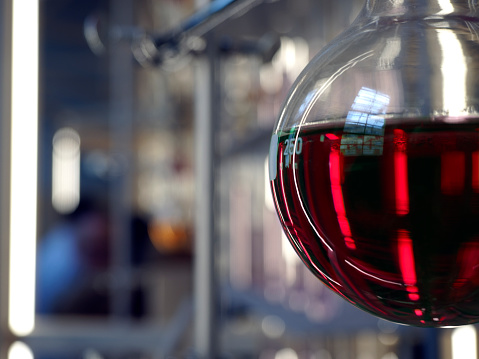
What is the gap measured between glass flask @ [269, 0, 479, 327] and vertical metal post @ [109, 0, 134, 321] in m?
2.53

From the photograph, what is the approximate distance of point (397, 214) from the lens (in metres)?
0.16

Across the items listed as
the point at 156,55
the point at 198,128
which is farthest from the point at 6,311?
the point at 156,55

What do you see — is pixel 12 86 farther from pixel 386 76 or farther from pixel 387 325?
pixel 386 76

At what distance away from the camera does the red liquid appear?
0.15 metres

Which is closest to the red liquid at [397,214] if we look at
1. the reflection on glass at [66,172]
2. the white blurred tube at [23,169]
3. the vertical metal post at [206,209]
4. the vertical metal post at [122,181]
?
the vertical metal post at [206,209]

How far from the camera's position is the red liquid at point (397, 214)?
0.15 metres

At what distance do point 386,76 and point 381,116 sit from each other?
1 cm

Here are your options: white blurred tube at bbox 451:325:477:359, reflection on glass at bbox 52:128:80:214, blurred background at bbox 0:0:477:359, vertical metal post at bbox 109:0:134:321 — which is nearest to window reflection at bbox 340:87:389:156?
blurred background at bbox 0:0:477:359

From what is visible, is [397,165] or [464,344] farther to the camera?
[464,344]

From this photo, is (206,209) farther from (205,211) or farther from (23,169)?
(23,169)

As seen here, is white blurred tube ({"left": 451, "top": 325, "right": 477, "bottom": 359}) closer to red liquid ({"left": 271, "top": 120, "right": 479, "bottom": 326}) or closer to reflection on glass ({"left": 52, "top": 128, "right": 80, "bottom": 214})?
red liquid ({"left": 271, "top": 120, "right": 479, "bottom": 326})

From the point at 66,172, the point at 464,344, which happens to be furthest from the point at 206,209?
the point at 66,172

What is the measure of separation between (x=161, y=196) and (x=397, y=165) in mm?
3319

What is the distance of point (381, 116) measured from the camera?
0.16 meters
